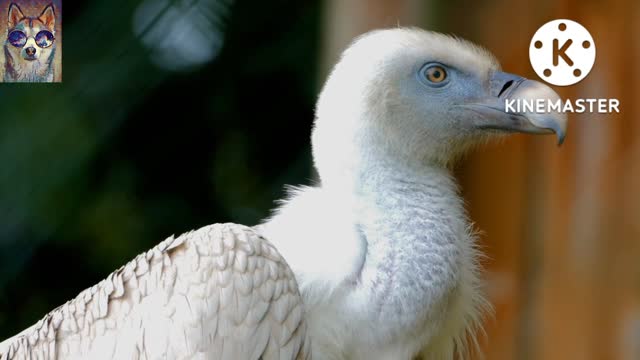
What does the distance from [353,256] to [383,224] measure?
7 centimetres

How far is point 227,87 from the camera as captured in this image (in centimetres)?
276

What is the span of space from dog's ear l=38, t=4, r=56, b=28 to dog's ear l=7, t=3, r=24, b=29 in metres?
0.06

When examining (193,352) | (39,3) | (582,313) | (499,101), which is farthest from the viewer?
(582,313)

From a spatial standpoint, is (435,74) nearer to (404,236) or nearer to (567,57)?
(404,236)

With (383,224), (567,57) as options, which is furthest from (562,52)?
(383,224)

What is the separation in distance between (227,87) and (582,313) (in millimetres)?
936

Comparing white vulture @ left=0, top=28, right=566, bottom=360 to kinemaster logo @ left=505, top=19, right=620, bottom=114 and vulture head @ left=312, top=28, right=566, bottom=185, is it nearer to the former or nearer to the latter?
vulture head @ left=312, top=28, right=566, bottom=185

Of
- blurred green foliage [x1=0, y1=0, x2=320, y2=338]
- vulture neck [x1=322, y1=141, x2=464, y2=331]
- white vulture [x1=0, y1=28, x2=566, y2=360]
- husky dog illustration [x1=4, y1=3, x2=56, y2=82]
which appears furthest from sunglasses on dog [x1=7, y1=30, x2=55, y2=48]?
vulture neck [x1=322, y1=141, x2=464, y2=331]

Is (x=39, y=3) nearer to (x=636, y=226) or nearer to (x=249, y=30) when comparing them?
(x=249, y=30)

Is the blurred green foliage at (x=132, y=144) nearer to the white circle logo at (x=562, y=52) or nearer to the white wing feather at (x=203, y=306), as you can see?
the white circle logo at (x=562, y=52)

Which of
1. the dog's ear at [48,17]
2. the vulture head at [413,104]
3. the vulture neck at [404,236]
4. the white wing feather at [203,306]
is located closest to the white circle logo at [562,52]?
the vulture head at [413,104]

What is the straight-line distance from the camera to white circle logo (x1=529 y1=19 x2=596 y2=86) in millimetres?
2406

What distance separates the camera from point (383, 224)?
1.90 metres

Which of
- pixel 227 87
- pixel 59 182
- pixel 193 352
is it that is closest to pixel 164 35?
pixel 227 87
